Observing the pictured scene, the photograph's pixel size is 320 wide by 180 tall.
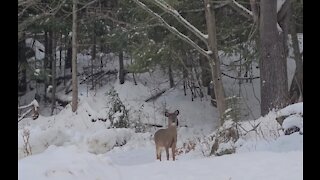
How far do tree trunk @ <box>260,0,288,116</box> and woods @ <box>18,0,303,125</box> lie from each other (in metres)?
0.03

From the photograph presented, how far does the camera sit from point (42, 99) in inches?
1019

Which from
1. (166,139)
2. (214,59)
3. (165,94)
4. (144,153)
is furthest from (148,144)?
(165,94)

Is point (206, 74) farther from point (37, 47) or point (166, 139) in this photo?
point (166, 139)

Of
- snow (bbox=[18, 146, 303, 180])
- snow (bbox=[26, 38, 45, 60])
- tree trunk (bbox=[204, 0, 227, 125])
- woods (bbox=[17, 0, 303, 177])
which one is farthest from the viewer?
snow (bbox=[26, 38, 45, 60])

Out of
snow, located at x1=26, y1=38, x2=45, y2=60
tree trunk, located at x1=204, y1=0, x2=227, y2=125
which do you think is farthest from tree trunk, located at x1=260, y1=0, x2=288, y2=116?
snow, located at x1=26, y1=38, x2=45, y2=60

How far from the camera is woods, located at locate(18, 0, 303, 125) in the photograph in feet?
43.9

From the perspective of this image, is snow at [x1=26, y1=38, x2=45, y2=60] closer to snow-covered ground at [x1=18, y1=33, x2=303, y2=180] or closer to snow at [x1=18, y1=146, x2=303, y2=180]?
snow-covered ground at [x1=18, y1=33, x2=303, y2=180]

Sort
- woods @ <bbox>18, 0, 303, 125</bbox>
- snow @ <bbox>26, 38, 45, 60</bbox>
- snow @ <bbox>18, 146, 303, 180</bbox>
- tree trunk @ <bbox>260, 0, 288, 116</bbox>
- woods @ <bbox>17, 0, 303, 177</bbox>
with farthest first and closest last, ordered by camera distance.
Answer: snow @ <bbox>26, 38, 45, 60</bbox> → woods @ <bbox>18, 0, 303, 125</bbox> → tree trunk @ <bbox>260, 0, 288, 116</bbox> → woods @ <bbox>17, 0, 303, 177</bbox> → snow @ <bbox>18, 146, 303, 180</bbox>

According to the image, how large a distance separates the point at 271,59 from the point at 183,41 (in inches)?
199

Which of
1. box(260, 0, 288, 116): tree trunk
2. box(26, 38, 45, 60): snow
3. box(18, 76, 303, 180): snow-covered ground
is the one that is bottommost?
box(18, 76, 303, 180): snow-covered ground

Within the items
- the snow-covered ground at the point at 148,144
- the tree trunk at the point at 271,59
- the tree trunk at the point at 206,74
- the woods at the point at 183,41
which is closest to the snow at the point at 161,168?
the snow-covered ground at the point at 148,144

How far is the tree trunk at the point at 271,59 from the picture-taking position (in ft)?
43.4
